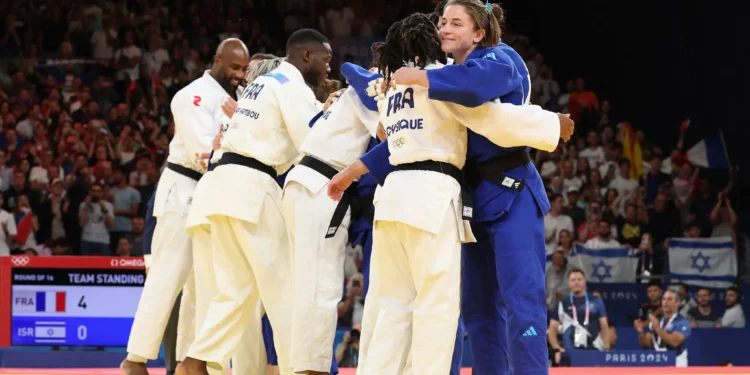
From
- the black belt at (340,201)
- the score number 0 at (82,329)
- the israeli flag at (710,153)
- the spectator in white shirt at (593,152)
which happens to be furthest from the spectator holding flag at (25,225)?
the israeli flag at (710,153)

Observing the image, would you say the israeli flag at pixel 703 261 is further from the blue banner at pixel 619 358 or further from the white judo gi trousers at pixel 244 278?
the white judo gi trousers at pixel 244 278

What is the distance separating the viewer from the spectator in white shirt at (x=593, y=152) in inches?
547

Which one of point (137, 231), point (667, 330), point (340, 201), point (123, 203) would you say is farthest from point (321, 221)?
point (123, 203)

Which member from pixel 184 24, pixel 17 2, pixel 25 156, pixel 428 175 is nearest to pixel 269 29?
pixel 184 24

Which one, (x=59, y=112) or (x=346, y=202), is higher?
(x=59, y=112)

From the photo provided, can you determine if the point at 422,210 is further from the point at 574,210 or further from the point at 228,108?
the point at 574,210

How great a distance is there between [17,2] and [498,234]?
1310cm

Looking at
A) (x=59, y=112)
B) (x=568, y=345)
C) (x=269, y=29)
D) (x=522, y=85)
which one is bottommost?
(x=568, y=345)

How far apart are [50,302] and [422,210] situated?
229 inches

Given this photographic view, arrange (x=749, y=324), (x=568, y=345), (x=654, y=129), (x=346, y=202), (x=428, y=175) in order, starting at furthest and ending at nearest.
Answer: (x=654, y=129) → (x=749, y=324) → (x=568, y=345) → (x=346, y=202) → (x=428, y=175)

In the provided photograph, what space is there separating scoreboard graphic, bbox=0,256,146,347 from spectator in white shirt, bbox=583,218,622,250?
520 cm

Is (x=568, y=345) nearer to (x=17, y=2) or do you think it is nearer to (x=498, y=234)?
(x=498, y=234)

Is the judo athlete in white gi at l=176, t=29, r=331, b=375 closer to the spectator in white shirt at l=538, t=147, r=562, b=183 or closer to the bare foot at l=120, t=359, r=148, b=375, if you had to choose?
the bare foot at l=120, t=359, r=148, b=375

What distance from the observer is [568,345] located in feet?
31.5
